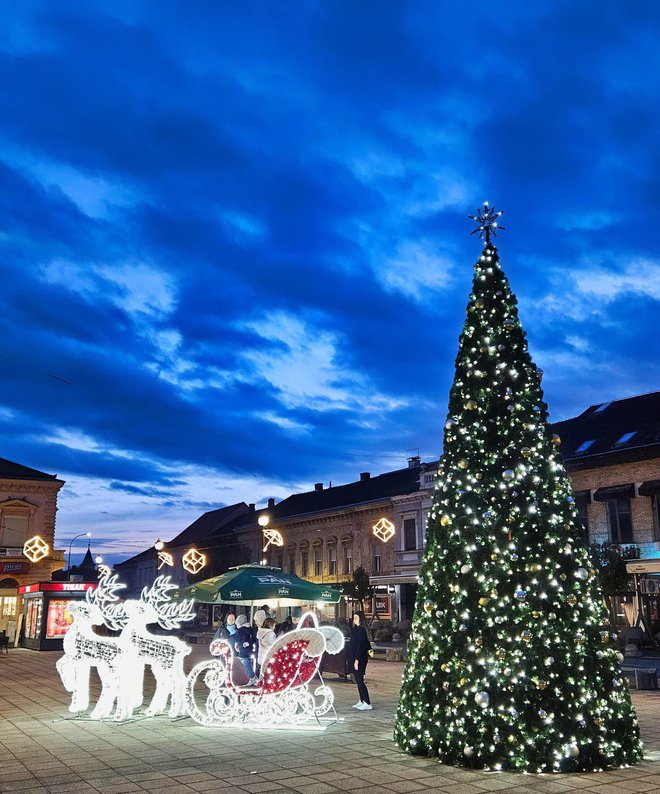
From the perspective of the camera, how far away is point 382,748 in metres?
9.25

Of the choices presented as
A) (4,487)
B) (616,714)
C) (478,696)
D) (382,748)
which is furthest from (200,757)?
(4,487)

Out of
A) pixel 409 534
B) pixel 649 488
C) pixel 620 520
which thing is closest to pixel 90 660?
pixel 649 488

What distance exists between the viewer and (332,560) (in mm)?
47062

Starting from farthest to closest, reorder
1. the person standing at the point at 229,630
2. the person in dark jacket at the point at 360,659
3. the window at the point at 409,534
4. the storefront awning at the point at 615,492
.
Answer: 1. the window at the point at 409,534
2. the storefront awning at the point at 615,492
3. the person in dark jacket at the point at 360,659
4. the person standing at the point at 229,630

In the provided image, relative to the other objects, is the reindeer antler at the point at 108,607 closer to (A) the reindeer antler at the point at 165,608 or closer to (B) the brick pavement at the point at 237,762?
(A) the reindeer antler at the point at 165,608

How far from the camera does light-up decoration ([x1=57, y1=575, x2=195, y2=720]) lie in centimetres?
1173

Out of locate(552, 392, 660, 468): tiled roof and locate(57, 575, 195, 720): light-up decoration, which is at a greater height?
locate(552, 392, 660, 468): tiled roof

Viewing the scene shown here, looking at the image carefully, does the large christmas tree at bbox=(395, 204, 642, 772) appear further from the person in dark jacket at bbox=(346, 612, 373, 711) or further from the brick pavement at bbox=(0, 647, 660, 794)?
the person in dark jacket at bbox=(346, 612, 373, 711)

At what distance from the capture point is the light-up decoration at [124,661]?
11727 millimetres

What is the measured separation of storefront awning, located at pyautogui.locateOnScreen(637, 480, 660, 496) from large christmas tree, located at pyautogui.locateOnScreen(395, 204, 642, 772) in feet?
71.3

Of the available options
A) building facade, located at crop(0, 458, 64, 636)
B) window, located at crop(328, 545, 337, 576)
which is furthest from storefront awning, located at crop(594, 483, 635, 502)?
building facade, located at crop(0, 458, 64, 636)

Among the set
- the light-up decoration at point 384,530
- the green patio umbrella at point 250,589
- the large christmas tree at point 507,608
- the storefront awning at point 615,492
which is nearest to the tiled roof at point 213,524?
the light-up decoration at point 384,530

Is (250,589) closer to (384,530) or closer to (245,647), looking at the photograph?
(245,647)

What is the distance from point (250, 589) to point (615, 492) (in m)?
19.6
